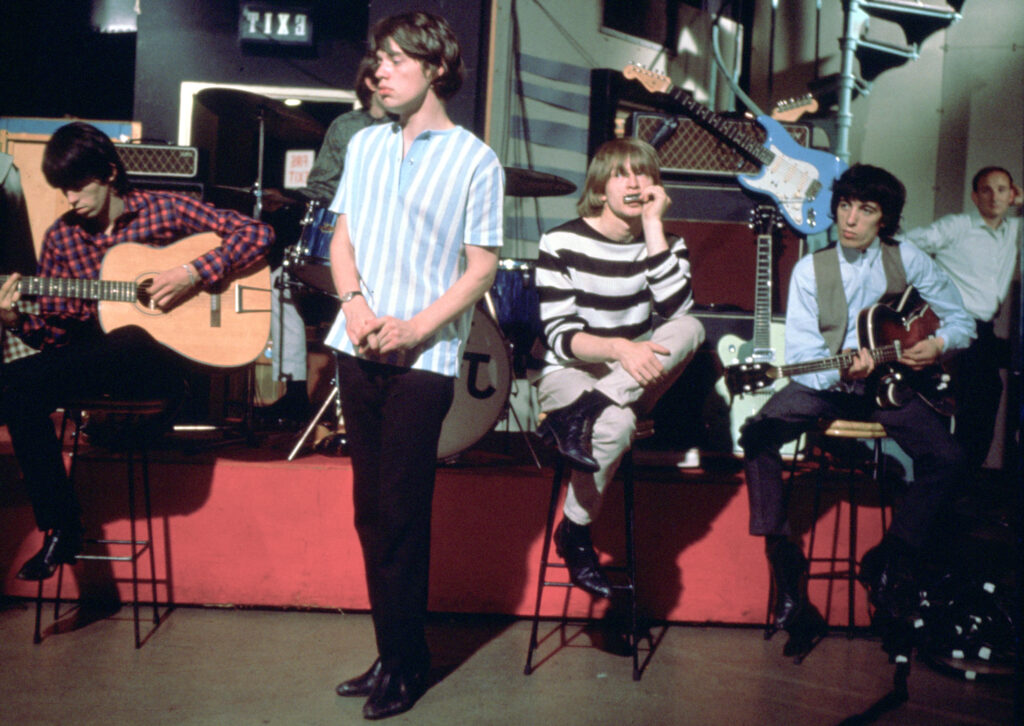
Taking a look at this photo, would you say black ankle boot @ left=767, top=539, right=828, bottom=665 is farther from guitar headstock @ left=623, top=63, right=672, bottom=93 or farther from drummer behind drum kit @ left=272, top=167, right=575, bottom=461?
guitar headstock @ left=623, top=63, right=672, bottom=93

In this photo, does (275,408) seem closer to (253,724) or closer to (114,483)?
(114,483)

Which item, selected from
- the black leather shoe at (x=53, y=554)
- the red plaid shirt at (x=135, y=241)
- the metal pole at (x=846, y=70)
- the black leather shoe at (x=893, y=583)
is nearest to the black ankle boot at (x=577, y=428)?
the black leather shoe at (x=893, y=583)

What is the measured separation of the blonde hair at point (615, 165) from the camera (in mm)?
2602

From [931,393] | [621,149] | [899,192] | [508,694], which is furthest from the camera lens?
[899,192]

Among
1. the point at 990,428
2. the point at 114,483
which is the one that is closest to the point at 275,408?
the point at 114,483

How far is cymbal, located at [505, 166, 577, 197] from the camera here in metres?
3.30

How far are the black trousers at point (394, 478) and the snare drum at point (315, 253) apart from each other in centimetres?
97

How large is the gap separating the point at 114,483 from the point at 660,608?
82.6 inches

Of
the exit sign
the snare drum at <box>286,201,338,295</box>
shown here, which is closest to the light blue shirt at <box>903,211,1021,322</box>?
the snare drum at <box>286,201,338,295</box>

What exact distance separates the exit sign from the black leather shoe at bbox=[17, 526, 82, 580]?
4972mm

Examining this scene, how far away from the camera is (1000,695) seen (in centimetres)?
247

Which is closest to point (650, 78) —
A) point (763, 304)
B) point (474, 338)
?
point (763, 304)

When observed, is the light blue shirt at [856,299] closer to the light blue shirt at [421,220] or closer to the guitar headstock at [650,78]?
the guitar headstock at [650,78]

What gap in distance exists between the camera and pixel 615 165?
261 cm
